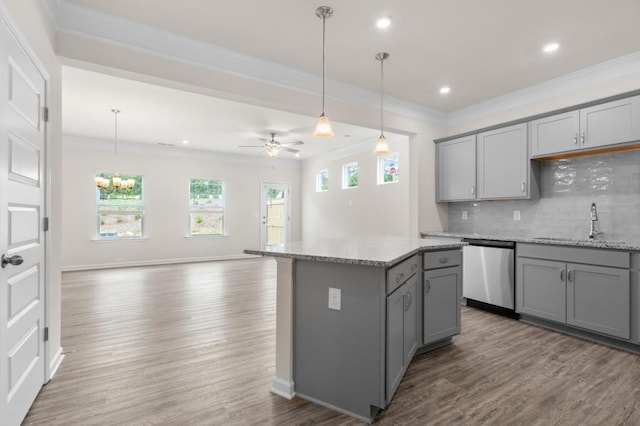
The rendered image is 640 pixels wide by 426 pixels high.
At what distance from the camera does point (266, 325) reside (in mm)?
3545

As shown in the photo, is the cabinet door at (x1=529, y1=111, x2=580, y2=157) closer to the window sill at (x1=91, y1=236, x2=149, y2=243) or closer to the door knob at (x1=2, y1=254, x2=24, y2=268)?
the door knob at (x1=2, y1=254, x2=24, y2=268)

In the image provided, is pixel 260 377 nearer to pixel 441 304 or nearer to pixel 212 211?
pixel 441 304

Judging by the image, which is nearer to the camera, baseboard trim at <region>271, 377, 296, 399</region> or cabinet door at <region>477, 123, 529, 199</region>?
baseboard trim at <region>271, 377, 296, 399</region>

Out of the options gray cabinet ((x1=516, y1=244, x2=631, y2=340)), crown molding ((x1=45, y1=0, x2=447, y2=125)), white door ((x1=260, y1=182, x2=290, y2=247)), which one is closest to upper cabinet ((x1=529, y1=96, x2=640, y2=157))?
gray cabinet ((x1=516, y1=244, x2=631, y2=340))

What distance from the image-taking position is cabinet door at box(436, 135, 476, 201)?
4.57 meters

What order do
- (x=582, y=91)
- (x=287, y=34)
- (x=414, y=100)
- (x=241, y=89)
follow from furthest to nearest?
1. (x=414, y=100)
2. (x=582, y=91)
3. (x=241, y=89)
4. (x=287, y=34)

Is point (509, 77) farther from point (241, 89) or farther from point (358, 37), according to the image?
point (241, 89)

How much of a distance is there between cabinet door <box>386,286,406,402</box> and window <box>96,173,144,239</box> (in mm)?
7157

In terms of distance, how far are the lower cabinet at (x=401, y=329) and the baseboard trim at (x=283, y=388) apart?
622 mm

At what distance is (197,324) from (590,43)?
4.73m

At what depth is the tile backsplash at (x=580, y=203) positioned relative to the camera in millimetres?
3352

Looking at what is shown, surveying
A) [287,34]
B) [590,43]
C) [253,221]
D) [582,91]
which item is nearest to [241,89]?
[287,34]

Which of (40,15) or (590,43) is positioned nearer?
(40,15)

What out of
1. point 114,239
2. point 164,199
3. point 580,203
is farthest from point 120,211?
point 580,203
